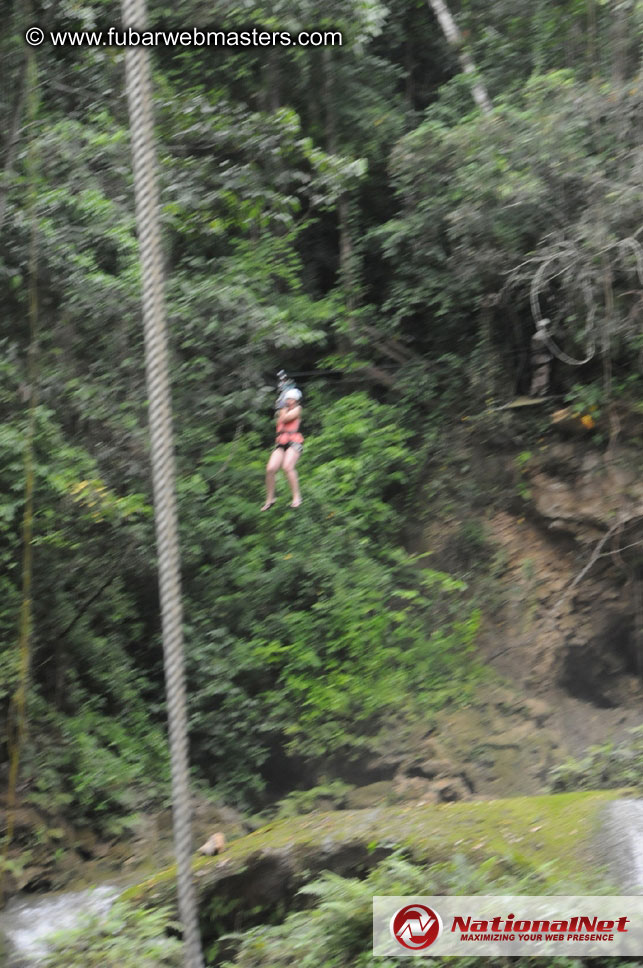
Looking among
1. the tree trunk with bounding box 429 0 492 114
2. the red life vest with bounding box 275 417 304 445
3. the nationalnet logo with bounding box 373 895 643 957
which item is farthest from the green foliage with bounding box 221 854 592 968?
the tree trunk with bounding box 429 0 492 114

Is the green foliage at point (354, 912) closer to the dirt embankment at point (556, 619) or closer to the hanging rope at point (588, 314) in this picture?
the dirt embankment at point (556, 619)

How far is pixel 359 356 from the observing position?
40.0ft

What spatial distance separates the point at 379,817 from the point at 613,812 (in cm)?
137

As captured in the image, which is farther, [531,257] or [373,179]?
[373,179]

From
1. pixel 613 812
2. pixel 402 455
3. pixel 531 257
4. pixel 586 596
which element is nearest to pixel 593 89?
pixel 531 257

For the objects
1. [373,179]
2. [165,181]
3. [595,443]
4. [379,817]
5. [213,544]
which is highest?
[373,179]

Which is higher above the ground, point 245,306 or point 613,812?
point 245,306

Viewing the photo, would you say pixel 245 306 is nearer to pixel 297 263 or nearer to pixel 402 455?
pixel 297 263

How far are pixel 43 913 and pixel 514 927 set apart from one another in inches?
149

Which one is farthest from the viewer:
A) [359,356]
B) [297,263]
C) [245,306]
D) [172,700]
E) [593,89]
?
[359,356]

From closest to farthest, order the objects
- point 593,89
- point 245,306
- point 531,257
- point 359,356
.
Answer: point 245,306 < point 593,89 < point 531,257 < point 359,356

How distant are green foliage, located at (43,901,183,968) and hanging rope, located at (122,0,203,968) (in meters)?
1.38

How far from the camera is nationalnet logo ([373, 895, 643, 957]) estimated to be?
3.86m

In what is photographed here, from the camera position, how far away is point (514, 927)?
154 inches
